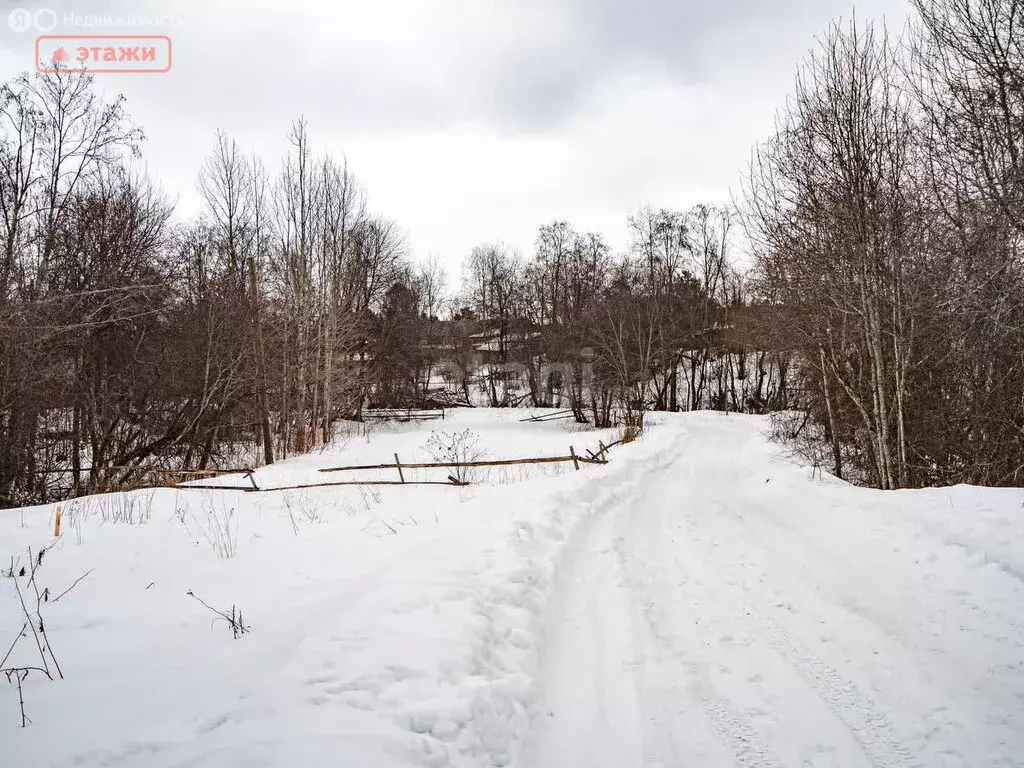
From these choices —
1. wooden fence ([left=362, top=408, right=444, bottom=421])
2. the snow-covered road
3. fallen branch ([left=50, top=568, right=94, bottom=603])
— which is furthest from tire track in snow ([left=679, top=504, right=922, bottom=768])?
wooden fence ([left=362, top=408, right=444, bottom=421])

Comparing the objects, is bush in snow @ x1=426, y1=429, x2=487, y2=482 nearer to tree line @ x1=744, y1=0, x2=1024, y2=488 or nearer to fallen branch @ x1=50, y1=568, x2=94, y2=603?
fallen branch @ x1=50, y1=568, x2=94, y2=603

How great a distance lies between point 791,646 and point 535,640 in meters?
2.13

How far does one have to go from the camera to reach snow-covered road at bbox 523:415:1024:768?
2.96 meters

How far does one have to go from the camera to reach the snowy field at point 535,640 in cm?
278

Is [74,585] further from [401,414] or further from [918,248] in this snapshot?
[401,414]

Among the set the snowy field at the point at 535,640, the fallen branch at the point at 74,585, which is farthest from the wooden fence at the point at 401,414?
the fallen branch at the point at 74,585

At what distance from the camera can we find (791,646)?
157 inches

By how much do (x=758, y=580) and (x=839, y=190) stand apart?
8.28 meters

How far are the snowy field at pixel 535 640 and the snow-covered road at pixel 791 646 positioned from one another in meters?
0.02

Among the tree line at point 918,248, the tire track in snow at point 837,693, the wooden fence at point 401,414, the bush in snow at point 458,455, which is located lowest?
the bush in snow at point 458,455

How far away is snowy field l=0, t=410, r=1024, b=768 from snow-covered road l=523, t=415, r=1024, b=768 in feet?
0.07

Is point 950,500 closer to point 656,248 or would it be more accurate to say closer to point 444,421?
point 444,421

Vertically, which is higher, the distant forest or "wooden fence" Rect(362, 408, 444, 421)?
the distant forest

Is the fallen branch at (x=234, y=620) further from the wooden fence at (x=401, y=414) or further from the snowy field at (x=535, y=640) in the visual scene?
the wooden fence at (x=401, y=414)
